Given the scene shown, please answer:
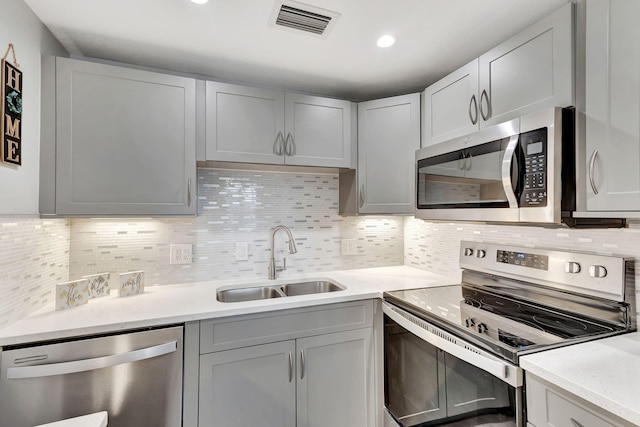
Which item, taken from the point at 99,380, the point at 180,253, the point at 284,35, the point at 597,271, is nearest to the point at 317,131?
the point at 284,35

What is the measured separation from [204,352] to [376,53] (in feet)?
5.76

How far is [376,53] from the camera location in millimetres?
1684

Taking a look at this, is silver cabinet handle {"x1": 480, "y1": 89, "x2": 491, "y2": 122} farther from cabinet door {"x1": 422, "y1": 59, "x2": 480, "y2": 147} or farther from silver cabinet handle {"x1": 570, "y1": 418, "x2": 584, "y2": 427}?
silver cabinet handle {"x1": 570, "y1": 418, "x2": 584, "y2": 427}

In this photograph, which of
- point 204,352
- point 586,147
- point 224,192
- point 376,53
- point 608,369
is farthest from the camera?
point 224,192

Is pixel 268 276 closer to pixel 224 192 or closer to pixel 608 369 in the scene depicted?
pixel 224 192

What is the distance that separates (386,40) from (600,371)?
156 cm

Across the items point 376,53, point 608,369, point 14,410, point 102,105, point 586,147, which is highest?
point 376,53

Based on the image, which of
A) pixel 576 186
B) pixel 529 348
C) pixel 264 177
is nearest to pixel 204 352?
pixel 264 177

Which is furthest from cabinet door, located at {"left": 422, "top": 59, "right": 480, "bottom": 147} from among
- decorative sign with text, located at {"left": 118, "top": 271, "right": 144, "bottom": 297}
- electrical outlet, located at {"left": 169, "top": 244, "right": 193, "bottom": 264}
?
decorative sign with text, located at {"left": 118, "top": 271, "right": 144, "bottom": 297}

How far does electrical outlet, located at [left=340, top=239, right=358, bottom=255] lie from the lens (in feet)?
7.61

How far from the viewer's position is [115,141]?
1523 millimetres

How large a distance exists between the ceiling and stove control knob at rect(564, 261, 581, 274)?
1099mm

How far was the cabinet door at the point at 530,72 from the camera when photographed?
1.11m

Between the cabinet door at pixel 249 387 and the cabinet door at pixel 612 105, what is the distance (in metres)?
1.42
